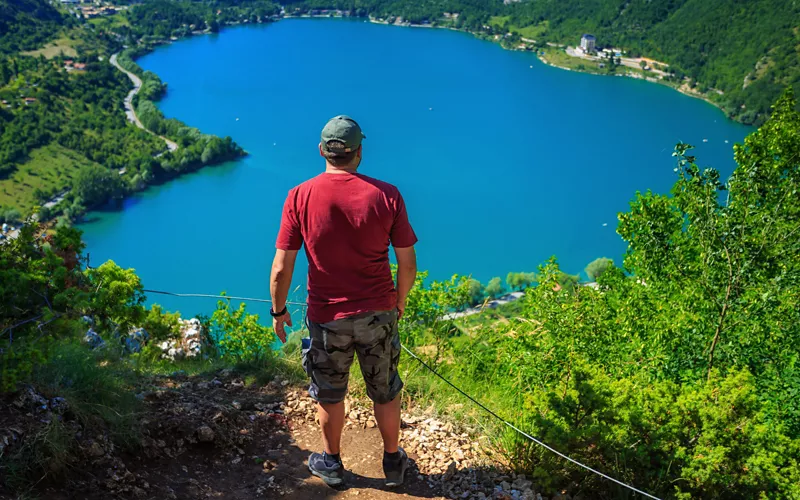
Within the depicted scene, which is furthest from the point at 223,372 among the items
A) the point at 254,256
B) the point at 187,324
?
the point at 254,256

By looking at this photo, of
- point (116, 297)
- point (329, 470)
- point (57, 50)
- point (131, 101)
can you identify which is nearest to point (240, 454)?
Answer: point (329, 470)

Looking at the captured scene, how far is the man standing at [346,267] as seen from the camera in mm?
2350

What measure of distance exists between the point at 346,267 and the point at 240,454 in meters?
1.21

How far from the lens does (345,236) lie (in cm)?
237

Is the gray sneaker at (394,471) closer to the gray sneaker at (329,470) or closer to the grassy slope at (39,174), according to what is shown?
the gray sneaker at (329,470)

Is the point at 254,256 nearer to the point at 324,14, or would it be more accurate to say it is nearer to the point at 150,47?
the point at 150,47

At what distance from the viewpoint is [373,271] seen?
2447mm

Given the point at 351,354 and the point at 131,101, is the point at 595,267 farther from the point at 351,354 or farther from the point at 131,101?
the point at 131,101

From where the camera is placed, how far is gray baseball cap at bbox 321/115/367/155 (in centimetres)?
234

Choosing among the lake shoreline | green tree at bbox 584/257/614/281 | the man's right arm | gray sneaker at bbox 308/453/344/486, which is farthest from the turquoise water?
the man's right arm

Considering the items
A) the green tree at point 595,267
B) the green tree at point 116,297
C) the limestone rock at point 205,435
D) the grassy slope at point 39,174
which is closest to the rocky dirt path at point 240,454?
the limestone rock at point 205,435

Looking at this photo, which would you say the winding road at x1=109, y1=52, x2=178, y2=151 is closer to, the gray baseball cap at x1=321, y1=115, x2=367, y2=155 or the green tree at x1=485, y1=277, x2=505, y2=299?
the green tree at x1=485, y1=277, x2=505, y2=299

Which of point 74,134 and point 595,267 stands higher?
point 595,267

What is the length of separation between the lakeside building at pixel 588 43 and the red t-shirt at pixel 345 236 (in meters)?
81.7
